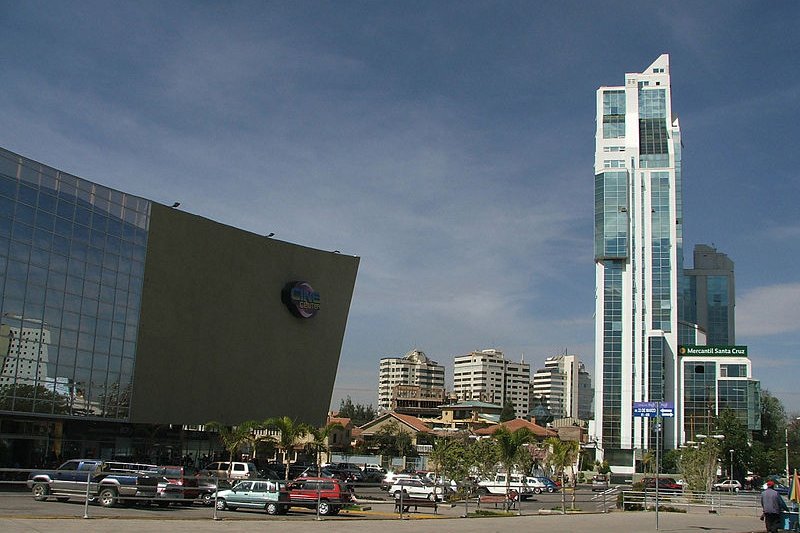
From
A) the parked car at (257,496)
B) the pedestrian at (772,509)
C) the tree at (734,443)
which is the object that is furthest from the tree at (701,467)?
the parked car at (257,496)

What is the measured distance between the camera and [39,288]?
171 ft

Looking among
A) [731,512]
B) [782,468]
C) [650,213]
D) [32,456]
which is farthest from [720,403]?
[32,456]

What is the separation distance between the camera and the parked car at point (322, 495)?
3286 cm

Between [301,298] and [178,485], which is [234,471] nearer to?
[178,485]

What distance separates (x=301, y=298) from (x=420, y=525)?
5522 centimetres

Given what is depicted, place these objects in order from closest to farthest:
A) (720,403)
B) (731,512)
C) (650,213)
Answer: (731,512)
(720,403)
(650,213)

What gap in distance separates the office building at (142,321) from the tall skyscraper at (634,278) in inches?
1907

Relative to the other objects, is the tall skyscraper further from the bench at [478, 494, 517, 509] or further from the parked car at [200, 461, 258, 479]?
the parked car at [200, 461, 258, 479]

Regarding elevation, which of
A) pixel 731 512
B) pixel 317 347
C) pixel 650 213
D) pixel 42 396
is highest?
pixel 650 213

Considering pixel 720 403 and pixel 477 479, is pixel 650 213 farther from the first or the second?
pixel 477 479

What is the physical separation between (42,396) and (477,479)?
28476 mm

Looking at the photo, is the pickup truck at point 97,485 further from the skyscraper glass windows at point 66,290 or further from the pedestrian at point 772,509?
the pedestrian at point 772,509

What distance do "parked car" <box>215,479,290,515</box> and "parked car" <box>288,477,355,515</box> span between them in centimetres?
75

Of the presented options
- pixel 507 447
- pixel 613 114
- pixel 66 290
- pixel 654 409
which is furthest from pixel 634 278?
pixel 654 409
